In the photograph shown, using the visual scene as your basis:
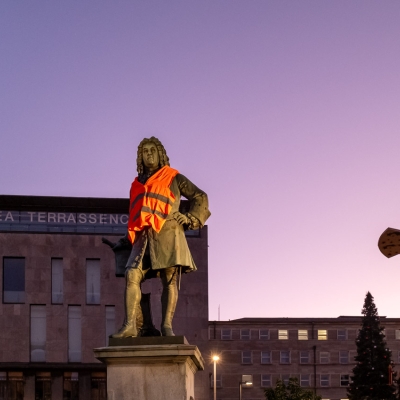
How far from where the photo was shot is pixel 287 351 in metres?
132

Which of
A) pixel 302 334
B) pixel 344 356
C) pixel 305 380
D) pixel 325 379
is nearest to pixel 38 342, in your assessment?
pixel 302 334

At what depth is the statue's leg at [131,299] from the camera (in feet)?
38.4

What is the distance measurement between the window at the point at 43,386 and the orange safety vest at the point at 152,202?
2478 inches

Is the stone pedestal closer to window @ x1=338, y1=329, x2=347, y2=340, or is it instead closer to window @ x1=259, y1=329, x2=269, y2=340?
window @ x1=259, y1=329, x2=269, y2=340

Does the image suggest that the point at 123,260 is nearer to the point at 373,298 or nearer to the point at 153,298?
the point at 153,298

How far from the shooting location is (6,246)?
74500 millimetres

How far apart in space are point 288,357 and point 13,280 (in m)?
63.7

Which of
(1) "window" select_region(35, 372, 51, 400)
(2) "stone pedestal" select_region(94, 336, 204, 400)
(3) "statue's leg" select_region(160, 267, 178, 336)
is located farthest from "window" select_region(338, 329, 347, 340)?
(2) "stone pedestal" select_region(94, 336, 204, 400)

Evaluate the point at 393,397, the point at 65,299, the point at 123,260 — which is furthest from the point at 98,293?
the point at 123,260

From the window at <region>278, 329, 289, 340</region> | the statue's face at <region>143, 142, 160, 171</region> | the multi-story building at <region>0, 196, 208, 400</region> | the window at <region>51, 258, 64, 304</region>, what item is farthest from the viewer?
the window at <region>278, 329, 289, 340</region>

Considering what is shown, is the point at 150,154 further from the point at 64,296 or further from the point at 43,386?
the point at 43,386

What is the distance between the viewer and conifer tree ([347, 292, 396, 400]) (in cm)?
10556

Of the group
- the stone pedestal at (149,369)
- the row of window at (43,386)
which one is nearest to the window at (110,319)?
the row of window at (43,386)

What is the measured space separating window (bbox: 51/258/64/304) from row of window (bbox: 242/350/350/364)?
194 feet
